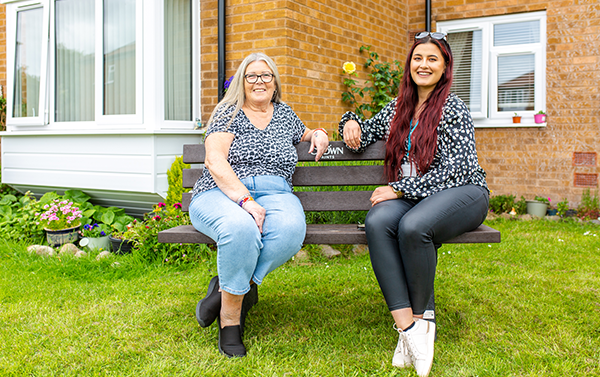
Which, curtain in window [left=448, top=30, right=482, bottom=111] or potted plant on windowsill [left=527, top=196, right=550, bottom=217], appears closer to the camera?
potted plant on windowsill [left=527, top=196, right=550, bottom=217]

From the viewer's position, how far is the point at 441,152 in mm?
2539

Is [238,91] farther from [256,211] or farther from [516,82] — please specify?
[516,82]

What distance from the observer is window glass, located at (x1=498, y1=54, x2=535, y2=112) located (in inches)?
275

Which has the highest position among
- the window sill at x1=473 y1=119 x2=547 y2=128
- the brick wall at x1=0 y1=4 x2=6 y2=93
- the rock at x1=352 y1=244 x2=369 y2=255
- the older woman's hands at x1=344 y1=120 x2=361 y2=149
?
the brick wall at x1=0 y1=4 x2=6 y2=93

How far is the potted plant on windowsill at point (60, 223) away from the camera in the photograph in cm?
462

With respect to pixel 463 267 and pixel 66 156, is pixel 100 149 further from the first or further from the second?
pixel 463 267

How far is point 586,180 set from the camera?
6.59m

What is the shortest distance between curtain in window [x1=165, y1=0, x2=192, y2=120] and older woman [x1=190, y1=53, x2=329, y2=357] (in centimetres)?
263

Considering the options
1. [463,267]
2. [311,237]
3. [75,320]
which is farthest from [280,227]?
[463,267]

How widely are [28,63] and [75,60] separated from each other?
30.8 inches

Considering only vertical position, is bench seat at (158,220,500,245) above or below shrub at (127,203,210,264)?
above

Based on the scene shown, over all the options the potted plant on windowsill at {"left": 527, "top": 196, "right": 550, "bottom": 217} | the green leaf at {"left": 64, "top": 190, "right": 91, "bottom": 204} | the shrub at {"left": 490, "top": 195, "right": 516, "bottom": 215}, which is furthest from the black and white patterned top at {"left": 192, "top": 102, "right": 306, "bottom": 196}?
the potted plant on windowsill at {"left": 527, "top": 196, "right": 550, "bottom": 217}

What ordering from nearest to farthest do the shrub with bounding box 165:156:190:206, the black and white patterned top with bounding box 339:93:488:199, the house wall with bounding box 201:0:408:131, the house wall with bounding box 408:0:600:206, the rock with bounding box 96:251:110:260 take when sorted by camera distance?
the black and white patterned top with bounding box 339:93:488:199 < the rock with bounding box 96:251:110:260 < the shrub with bounding box 165:156:190:206 < the house wall with bounding box 201:0:408:131 < the house wall with bounding box 408:0:600:206

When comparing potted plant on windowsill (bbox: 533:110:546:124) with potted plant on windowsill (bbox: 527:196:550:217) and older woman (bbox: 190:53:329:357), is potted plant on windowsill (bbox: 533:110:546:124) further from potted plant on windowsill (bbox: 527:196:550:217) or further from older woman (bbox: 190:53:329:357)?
older woman (bbox: 190:53:329:357)
